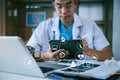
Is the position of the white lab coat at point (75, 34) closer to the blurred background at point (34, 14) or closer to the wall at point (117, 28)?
the wall at point (117, 28)

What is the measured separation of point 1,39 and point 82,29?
909 mm

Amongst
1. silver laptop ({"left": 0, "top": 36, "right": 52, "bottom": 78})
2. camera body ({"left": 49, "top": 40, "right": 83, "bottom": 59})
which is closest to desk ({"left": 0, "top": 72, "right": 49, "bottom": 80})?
silver laptop ({"left": 0, "top": 36, "right": 52, "bottom": 78})

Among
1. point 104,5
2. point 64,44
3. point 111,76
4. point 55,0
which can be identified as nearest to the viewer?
point 111,76

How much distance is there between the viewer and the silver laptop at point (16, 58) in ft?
2.21

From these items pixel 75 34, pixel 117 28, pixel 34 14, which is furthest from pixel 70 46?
pixel 34 14

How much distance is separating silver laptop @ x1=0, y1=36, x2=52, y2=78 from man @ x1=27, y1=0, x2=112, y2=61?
711 millimetres

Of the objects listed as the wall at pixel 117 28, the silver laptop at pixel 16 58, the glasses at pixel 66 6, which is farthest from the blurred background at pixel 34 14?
the silver laptop at pixel 16 58

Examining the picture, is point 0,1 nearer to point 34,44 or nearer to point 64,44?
point 34,44

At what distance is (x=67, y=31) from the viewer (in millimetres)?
1537

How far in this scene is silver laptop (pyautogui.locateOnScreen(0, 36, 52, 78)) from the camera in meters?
0.67

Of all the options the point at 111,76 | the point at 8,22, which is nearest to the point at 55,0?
the point at 111,76

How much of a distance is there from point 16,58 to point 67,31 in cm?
86

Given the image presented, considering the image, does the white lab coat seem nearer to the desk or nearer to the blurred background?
the desk

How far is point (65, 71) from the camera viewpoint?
2.28 ft
